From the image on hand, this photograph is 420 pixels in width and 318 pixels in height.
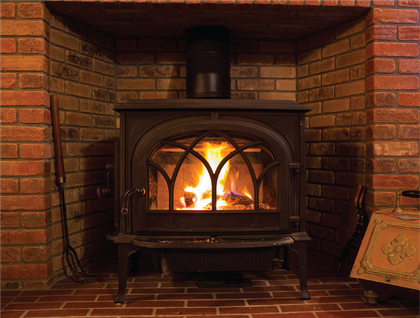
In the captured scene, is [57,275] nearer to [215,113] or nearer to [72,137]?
[72,137]

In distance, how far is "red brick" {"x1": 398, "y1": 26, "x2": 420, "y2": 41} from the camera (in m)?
1.77

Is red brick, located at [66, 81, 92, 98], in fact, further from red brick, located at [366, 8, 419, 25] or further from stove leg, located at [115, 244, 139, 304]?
red brick, located at [366, 8, 419, 25]

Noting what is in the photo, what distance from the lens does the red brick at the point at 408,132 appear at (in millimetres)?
1768

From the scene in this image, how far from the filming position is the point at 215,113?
5.15 feet

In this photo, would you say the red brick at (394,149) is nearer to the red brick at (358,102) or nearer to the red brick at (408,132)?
the red brick at (408,132)

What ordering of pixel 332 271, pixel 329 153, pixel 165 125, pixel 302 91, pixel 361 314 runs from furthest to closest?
pixel 302 91
pixel 329 153
pixel 332 271
pixel 165 125
pixel 361 314

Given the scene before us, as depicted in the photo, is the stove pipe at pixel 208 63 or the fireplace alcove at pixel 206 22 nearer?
the fireplace alcove at pixel 206 22

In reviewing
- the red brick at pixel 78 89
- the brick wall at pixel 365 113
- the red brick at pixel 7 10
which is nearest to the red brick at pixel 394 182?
the brick wall at pixel 365 113

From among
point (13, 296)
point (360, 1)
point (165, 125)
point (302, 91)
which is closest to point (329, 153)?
point (302, 91)

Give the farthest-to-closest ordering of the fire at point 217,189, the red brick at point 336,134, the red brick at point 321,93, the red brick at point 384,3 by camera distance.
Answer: the red brick at point 321,93, the red brick at point 336,134, the red brick at point 384,3, the fire at point 217,189

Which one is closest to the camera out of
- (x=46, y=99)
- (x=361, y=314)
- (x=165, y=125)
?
(x=361, y=314)

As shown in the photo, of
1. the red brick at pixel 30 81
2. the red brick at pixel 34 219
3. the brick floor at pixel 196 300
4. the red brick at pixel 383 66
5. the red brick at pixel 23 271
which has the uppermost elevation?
the red brick at pixel 383 66

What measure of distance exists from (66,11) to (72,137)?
725 mm

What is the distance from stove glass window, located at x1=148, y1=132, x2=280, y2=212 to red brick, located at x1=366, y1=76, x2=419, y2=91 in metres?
0.75
